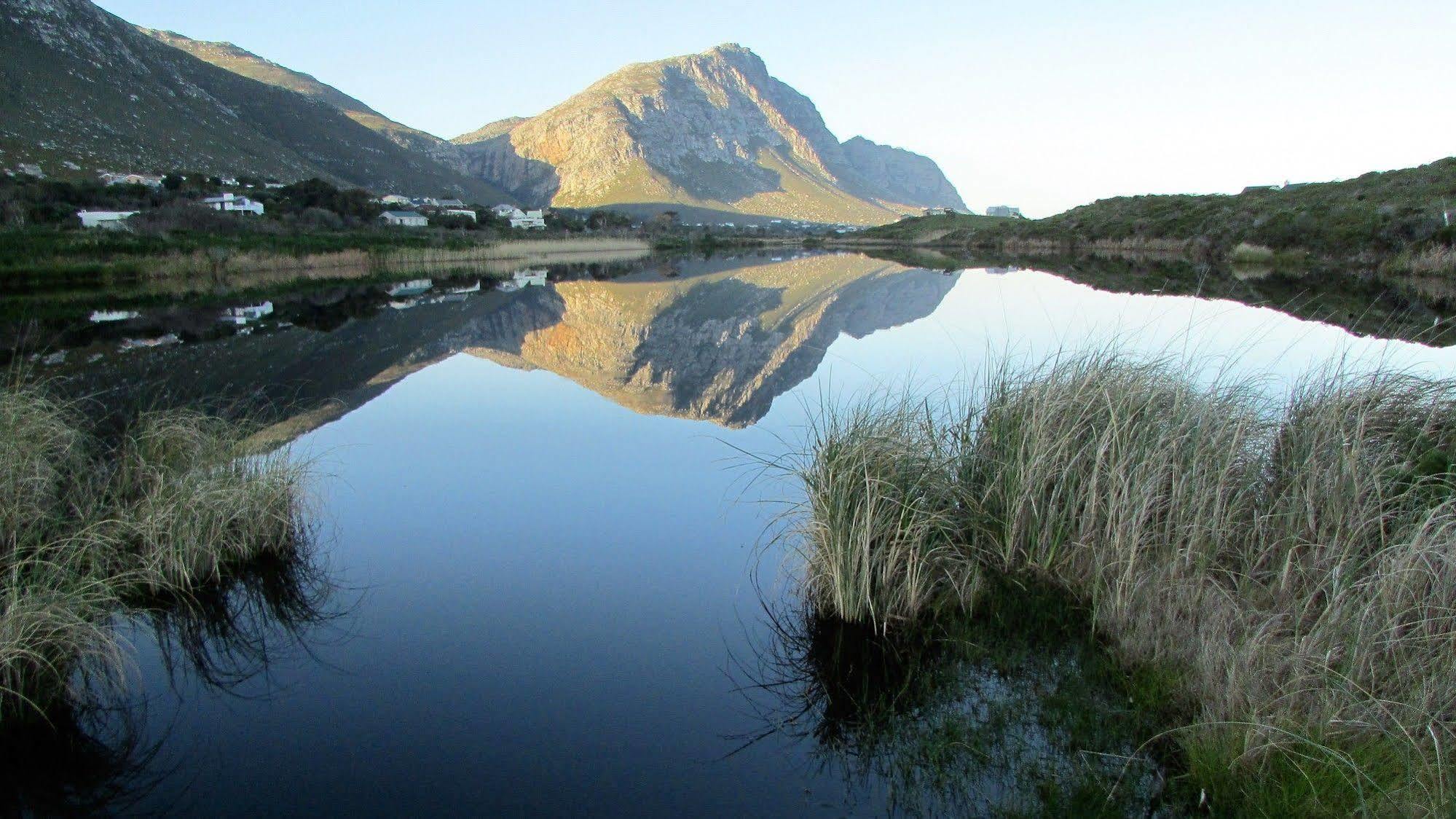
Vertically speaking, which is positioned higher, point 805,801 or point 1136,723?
point 1136,723

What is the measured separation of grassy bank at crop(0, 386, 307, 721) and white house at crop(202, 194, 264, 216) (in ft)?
148

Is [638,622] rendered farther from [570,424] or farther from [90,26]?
[90,26]

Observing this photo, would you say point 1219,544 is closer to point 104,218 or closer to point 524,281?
point 524,281

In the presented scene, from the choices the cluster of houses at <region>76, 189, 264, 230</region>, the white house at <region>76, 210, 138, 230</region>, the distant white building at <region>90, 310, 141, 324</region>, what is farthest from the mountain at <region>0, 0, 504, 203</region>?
the distant white building at <region>90, 310, 141, 324</region>

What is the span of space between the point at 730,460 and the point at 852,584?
372 centimetres

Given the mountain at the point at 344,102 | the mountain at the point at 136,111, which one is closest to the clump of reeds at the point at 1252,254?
the mountain at the point at 136,111

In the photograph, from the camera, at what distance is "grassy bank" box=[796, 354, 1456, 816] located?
2.91m

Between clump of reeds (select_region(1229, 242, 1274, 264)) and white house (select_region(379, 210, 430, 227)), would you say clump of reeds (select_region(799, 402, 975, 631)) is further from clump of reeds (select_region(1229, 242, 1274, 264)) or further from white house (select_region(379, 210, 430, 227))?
white house (select_region(379, 210, 430, 227))

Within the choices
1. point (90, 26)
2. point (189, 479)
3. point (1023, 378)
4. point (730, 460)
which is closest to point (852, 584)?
point (1023, 378)

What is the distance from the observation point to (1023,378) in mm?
5895

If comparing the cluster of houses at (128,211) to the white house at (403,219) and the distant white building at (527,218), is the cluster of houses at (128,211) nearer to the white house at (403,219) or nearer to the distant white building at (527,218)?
the white house at (403,219)

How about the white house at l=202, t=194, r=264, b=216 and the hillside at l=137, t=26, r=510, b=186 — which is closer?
the white house at l=202, t=194, r=264, b=216

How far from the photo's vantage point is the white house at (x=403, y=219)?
53094 millimetres

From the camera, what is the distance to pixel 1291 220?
3288cm
